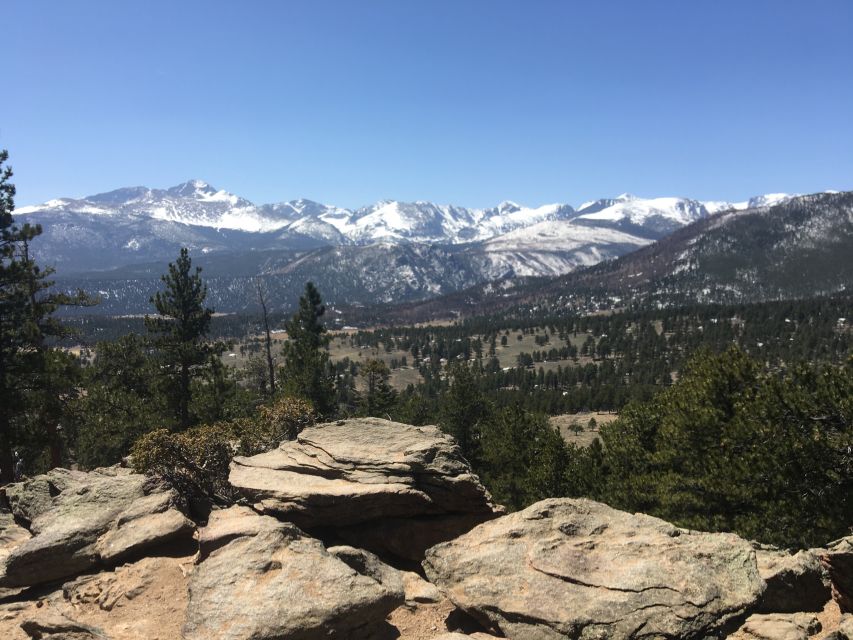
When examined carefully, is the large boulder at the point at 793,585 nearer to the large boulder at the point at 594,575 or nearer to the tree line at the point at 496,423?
the large boulder at the point at 594,575

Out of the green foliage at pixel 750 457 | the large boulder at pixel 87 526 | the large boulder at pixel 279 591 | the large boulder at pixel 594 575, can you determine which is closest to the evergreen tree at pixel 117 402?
the large boulder at pixel 87 526

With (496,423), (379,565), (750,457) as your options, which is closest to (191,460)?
(379,565)

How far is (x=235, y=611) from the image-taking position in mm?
14273

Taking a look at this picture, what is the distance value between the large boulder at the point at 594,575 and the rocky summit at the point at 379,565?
0.05 metres

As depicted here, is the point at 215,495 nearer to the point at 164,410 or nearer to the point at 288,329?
the point at 164,410

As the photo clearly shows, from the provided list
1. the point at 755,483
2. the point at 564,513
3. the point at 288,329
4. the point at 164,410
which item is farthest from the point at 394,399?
the point at 564,513

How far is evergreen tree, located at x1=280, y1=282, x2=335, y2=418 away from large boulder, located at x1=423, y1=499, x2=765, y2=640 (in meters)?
34.2

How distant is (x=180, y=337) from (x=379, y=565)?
115 ft

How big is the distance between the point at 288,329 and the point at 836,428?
57.1 meters

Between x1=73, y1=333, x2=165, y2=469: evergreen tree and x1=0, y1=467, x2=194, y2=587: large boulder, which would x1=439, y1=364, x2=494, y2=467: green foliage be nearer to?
x1=73, y1=333, x2=165, y2=469: evergreen tree

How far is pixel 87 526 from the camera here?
20859 millimetres

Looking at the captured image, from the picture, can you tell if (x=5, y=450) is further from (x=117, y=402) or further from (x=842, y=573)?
(x=842, y=573)

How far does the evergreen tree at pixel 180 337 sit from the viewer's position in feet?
151

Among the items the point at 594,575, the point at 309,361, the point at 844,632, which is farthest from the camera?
the point at 309,361
